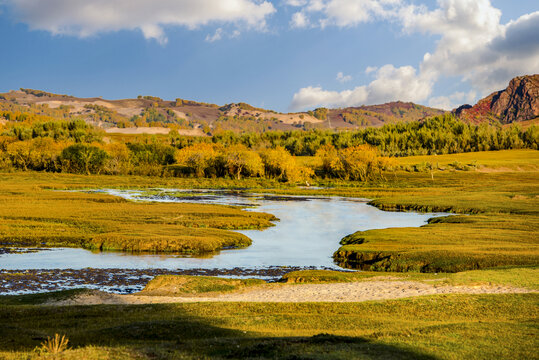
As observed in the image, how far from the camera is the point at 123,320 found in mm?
15516

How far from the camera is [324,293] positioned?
21688mm

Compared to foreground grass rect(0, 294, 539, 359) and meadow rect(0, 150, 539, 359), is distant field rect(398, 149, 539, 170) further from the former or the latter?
foreground grass rect(0, 294, 539, 359)

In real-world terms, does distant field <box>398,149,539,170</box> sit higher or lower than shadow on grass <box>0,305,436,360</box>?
higher

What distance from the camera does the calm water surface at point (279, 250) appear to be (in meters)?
30.5

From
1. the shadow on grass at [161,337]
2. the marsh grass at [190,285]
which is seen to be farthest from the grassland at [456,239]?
the shadow on grass at [161,337]

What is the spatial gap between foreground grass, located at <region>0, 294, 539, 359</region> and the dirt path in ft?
6.44

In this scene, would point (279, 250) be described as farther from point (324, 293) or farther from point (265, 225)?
point (324, 293)

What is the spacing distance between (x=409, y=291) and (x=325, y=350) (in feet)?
38.7

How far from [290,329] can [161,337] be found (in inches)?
140

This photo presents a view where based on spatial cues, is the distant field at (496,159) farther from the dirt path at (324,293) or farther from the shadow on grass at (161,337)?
the shadow on grass at (161,337)

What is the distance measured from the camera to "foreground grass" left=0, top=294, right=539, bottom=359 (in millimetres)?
10758

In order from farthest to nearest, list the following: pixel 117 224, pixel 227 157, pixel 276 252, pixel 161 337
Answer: pixel 227 157, pixel 117 224, pixel 276 252, pixel 161 337

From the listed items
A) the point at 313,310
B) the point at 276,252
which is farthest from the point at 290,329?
the point at 276,252

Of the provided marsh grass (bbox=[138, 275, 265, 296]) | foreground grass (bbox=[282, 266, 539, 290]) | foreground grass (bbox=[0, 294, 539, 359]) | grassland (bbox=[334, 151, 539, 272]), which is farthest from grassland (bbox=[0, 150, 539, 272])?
foreground grass (bbox=[0, 294, 539, 359])
